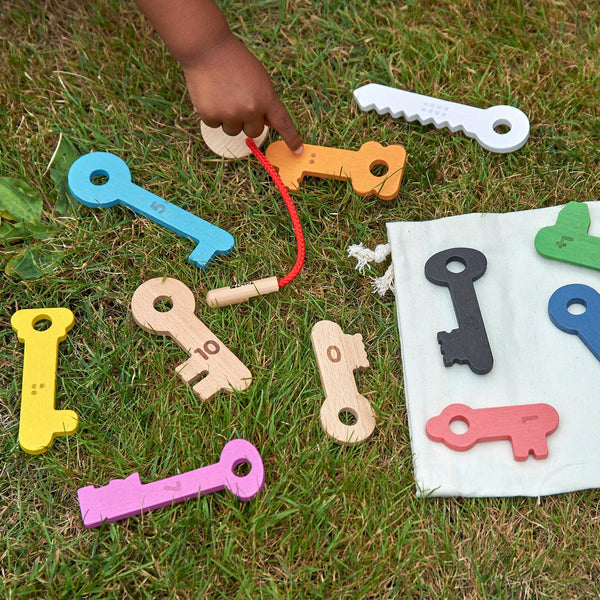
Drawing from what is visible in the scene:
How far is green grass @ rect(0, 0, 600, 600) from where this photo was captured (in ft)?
4.39

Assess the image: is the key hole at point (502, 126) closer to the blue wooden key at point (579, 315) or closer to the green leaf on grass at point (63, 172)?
the blue wooden key at point (579, 315)

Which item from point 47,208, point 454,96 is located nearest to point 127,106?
point 47,208

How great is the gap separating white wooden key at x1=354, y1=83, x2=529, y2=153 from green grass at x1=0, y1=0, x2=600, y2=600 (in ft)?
0.11

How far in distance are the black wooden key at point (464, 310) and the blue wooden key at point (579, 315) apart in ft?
0.53

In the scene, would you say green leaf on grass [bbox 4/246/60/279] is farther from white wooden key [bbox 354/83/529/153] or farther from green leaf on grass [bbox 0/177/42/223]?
white wooden key [bbox 354/83/529/153]

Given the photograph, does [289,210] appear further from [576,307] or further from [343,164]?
[576,307]

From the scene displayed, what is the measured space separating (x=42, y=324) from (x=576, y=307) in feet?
3.83

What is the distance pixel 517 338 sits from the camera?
154 cm

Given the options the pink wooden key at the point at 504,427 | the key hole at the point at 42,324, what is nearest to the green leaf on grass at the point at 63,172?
the key hole at the point at 42,324

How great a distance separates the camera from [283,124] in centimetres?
164

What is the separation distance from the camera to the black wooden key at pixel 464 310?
1.50 meters

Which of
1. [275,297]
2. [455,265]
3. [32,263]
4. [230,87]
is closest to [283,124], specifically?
[230,87]

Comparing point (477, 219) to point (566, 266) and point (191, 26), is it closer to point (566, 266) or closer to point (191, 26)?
point (566, 266)

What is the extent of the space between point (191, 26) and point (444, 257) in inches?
28.8
